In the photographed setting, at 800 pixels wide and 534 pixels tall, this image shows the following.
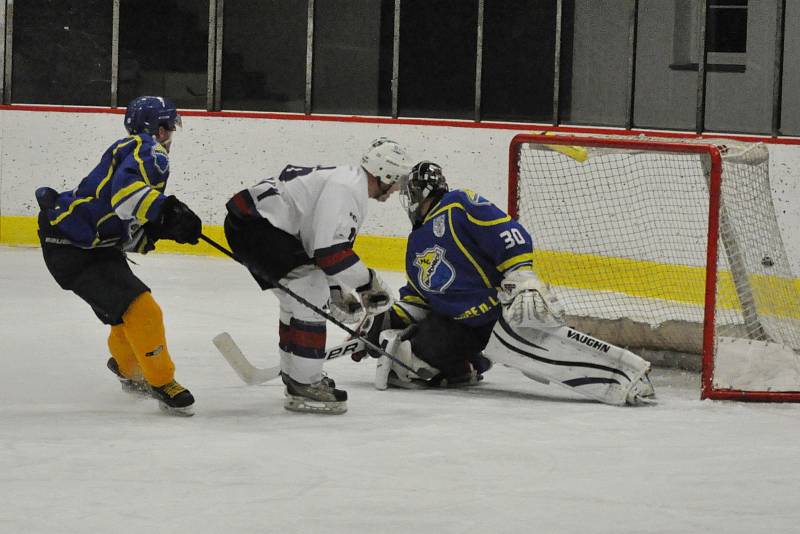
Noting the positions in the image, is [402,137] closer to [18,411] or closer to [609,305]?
[609,305]

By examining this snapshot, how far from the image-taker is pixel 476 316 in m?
4.54

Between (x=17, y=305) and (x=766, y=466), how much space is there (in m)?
3.83

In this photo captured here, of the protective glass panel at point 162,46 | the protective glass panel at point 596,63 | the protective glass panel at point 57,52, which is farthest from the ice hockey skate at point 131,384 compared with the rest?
the protective glass panel at point 57,52

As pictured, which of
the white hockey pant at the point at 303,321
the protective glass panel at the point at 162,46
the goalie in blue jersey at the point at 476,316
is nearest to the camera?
the white hockey pant at the point at 303,321

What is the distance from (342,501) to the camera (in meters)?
3.09

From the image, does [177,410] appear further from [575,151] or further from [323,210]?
[575,151]

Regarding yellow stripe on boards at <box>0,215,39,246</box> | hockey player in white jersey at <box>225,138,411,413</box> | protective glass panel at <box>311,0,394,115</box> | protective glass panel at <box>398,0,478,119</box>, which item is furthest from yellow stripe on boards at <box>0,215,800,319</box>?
yellow stripe on boards at <box>0,215,39,246</box>

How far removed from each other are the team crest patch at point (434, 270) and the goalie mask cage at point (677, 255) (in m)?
0.69

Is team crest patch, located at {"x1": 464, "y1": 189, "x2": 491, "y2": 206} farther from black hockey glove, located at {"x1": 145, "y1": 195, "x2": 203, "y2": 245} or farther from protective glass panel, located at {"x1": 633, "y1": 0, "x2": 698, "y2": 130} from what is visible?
protective glass panel, located at {"x1": 633, "y1": 0, "x2": 698, "y2": 130}

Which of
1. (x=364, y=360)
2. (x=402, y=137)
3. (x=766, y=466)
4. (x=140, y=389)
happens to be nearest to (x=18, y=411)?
(x=140, y=389)

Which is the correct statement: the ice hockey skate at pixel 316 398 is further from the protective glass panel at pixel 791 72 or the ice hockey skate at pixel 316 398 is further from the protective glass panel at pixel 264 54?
the protective glass panel at pixel 264 54

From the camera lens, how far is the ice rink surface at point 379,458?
9.70 feet

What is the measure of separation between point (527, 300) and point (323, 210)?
0.73 meters

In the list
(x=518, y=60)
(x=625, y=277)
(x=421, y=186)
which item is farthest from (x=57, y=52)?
(x=421, y=186)
